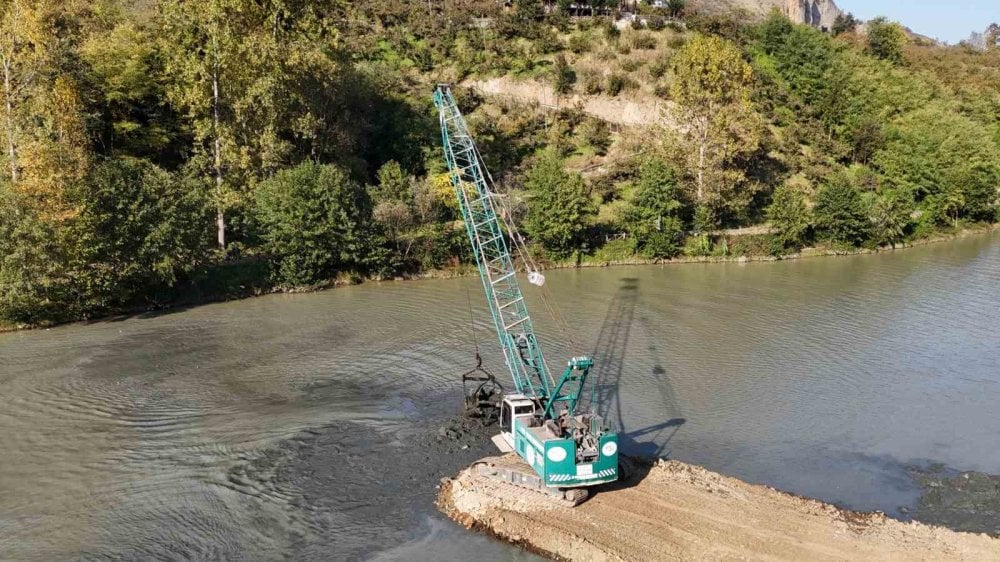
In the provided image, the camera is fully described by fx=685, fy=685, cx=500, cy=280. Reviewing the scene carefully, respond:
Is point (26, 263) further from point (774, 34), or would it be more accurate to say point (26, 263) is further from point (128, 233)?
point (774, 34)

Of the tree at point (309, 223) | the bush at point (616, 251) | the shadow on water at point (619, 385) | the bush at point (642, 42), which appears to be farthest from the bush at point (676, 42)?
the tree at point (309, 223)

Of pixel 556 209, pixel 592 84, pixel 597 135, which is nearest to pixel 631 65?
pixel 592 84

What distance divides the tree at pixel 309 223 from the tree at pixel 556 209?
432 inches

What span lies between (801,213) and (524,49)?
32.5 meters

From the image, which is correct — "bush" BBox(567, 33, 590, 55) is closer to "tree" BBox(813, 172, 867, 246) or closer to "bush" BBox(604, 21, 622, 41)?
"bush" BBox(604, 21, 622, 41)

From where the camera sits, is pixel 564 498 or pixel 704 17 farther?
pixel 704 17

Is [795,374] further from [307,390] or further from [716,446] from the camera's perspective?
[307,390]

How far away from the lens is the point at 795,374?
24078 millimetres

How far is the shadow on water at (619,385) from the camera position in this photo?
19000mm

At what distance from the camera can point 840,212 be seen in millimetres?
45938

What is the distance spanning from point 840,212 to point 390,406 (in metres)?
36.7

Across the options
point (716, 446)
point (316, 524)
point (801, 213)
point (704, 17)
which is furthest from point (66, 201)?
point (704, 17)

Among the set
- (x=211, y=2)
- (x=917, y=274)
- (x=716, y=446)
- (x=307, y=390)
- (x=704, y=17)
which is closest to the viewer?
(x=716, y=446)

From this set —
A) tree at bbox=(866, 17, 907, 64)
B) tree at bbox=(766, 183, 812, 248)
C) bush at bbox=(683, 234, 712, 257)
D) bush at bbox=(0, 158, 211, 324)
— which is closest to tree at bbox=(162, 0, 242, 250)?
bush at bbox=(0, 158, 211, 324)
